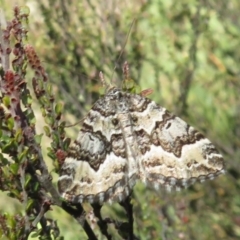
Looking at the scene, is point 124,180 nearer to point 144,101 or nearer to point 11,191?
point 144,101

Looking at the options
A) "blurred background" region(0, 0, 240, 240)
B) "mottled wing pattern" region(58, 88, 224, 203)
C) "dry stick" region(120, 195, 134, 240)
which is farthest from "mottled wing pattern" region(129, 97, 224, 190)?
"blurred background" region(0, 0, 240, 240)

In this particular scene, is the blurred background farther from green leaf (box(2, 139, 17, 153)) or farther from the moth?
green leaf (box(2, 139, 17, 153))

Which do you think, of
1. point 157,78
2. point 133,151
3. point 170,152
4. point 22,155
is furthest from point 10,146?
point 157,78

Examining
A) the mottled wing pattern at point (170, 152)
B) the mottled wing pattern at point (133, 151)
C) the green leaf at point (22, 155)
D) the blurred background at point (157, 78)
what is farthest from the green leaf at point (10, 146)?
the blurred background at point (157, 78)

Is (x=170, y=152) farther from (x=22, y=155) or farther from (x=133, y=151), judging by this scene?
(x=22, y=155)

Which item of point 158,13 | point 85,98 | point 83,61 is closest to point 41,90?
point 85,98

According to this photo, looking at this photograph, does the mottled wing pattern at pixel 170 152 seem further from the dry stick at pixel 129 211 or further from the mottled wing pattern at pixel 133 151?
the dry stick at pixel 129 211

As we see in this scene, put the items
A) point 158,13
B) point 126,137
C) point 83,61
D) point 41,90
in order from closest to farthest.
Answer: point 41,90 < point 126,137 < point 83,61 < point 158,13
